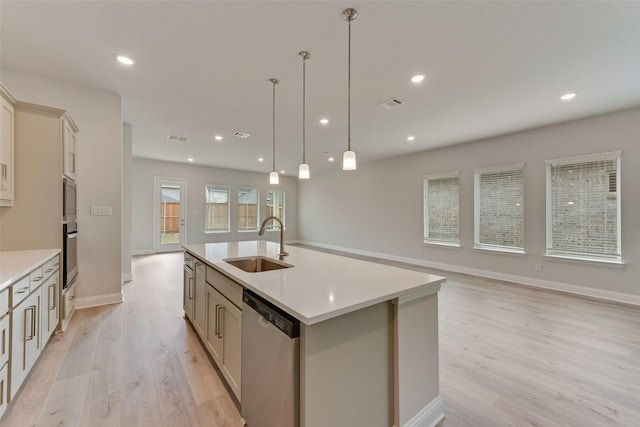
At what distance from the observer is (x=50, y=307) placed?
233 centimetres

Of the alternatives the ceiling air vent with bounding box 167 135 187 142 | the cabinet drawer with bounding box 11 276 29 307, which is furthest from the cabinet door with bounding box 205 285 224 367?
the ceiling air vent with bounding box 167 135 187 142

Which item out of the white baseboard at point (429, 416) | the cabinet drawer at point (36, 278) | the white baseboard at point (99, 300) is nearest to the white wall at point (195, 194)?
the white baseboard at point (99, 300)

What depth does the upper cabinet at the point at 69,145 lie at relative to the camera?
8.86ft

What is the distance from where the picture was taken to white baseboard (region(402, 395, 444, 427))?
146 centimetres

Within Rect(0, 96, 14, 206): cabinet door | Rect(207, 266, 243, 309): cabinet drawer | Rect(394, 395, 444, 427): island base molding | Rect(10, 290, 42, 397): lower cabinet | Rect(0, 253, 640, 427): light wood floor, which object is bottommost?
Rect(0, 253, 640, 427): light wood floor

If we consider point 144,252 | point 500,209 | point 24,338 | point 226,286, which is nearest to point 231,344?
point 226,286

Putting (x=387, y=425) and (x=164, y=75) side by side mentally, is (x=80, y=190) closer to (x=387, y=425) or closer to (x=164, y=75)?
(x=164, y=75)

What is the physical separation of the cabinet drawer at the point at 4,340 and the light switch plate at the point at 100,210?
7.08 ft

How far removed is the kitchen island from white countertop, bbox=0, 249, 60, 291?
1247 millimetres

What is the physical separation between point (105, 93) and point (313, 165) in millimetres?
5269

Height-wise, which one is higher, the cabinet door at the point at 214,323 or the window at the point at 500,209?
the window at the point at 500,209

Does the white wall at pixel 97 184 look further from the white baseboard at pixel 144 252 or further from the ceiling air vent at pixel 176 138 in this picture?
the white baseboard at pixel 144 252

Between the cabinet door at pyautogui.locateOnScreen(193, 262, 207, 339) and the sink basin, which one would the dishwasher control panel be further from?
the cabinet door at pyautogui.locateOnScreen(193, 262, 207, 339)

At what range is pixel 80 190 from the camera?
128 inches
